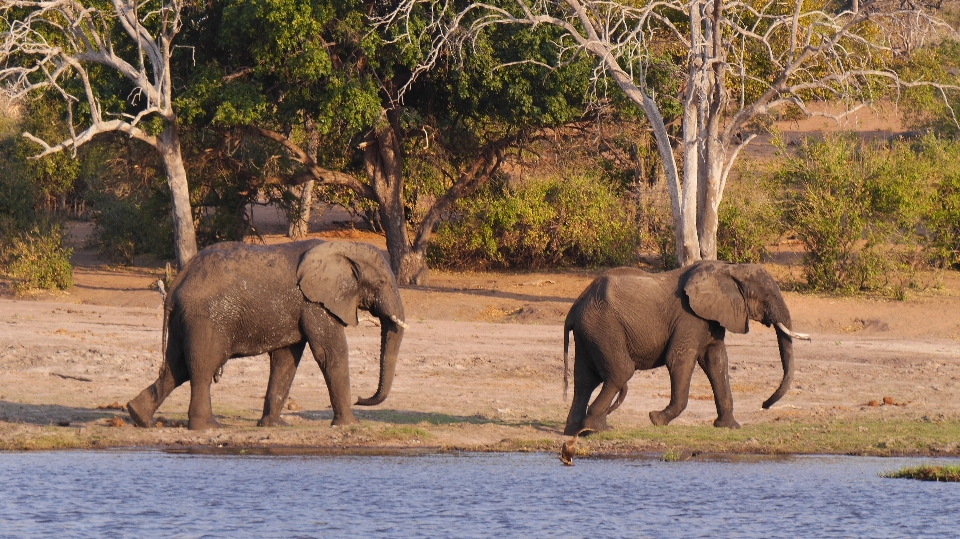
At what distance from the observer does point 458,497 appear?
34.8 ft

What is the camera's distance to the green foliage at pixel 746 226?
26.9 m

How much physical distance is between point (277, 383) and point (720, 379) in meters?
4.36

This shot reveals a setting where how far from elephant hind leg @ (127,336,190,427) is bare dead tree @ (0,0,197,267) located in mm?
10845

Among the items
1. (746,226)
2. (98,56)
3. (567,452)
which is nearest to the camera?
(567,452)

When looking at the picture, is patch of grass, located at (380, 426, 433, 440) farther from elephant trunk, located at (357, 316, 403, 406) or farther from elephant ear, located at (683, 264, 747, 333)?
elephant ear, located at (683, 264, 747, 333)

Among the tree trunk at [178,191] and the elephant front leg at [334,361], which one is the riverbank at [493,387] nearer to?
the elephant front leg at [334,361]

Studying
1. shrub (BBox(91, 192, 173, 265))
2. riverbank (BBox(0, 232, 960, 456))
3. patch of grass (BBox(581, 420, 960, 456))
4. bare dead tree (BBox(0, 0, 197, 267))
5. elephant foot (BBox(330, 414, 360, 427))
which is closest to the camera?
patch of grass (BBox(581, 420, 960, 456))

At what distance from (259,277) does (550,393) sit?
4816 mm

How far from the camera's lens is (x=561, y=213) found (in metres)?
28.6

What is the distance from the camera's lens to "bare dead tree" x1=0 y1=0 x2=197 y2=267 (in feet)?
76.5

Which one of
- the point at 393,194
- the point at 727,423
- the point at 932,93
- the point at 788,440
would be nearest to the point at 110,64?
the point at 393,194

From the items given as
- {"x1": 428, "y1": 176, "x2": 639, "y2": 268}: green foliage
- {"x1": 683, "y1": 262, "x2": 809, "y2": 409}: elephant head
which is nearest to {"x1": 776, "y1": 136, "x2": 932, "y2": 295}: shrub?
{"x1": 428, "y1": 176, "x2": 639, "y2": 268}: green foliage

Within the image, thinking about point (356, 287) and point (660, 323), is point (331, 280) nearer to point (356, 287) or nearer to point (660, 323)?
point (356, 287)

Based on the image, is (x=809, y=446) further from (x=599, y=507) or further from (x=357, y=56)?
(x=357, y=56)
